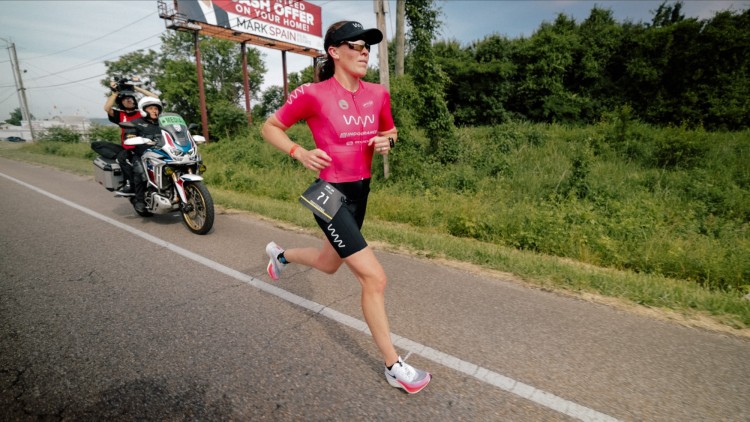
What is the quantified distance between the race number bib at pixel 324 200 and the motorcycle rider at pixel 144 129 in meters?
5.04

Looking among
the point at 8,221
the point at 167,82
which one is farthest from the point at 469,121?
the point at 167,82

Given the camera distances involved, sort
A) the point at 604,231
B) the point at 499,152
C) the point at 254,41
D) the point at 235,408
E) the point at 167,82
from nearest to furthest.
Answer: the point at 235,408 → the point at 604,231 → the point at 499,152 → the point at 254,41 → the point at 167,82

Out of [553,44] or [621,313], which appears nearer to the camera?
[621,313]

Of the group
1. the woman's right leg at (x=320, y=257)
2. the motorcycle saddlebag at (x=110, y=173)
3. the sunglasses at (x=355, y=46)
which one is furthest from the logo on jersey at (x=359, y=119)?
the motorcycle saddlebag at (x=110, y=173)

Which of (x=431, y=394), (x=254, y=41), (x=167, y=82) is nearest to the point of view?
(x=431, y=394)

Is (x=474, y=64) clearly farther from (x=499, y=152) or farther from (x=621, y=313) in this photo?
(x=621, y=313)

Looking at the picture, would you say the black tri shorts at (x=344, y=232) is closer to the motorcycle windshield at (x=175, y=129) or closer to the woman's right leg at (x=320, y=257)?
the woman's right leg at (x=320, y=257)

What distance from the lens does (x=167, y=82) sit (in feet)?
133

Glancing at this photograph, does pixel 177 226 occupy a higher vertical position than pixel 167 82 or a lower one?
lower

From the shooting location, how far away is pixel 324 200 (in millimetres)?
2418

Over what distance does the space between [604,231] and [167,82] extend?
152ft

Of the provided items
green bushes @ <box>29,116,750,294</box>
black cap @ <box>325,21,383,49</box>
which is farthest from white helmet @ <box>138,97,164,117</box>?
black cap @ <box>325,21,383,49</box>

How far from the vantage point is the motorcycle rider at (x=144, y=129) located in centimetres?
619

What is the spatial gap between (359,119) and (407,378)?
1.73 meters
